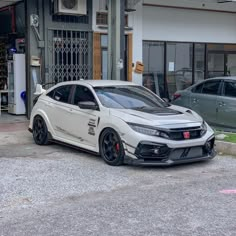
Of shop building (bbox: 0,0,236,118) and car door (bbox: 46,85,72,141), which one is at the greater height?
shop building (bbox: 0,0,236,118)

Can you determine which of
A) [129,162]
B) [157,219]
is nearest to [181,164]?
[129,162]

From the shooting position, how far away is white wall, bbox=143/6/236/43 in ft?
54.4

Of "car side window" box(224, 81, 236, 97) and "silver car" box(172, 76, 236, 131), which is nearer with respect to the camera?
"silver car" box(172, 76, 236, 131)

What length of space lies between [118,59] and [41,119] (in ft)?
8.97

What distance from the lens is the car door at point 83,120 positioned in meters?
8.92

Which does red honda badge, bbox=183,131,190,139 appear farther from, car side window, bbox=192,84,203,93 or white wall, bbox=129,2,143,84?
white wall, bbox=129,2,143,84

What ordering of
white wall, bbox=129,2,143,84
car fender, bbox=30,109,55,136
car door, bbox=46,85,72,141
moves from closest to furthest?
car door, bbox=46,85,72,141 → car fender, bbox=30,109,55,136 → white wall, bbox=129,2,143,84

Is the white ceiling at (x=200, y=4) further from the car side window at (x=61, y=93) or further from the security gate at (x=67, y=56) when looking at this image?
the car side window at (x=61, y=93)

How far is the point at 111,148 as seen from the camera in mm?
8508

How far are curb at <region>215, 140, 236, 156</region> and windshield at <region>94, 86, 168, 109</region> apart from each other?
1.29 metres

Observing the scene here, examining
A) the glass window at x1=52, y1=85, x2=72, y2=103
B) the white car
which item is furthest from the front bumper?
the glass window at x1=52, y1=85, x2=72, y2=103

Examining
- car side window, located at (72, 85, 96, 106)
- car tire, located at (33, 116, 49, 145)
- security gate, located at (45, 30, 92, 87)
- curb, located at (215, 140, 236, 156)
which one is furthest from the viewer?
→ security gate, located at (45, 30, 92, 87)

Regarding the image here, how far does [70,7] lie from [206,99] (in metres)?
4.69

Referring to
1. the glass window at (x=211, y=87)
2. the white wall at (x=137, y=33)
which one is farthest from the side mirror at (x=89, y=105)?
the white wall at (x=137, y=33)
